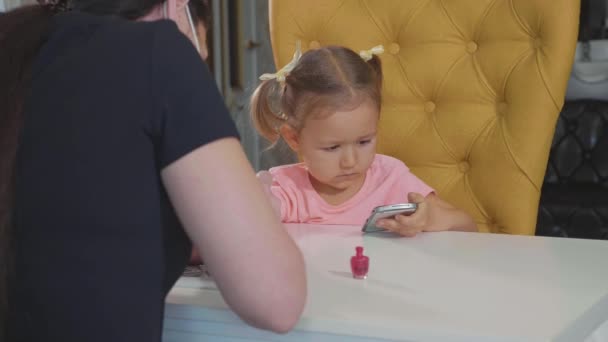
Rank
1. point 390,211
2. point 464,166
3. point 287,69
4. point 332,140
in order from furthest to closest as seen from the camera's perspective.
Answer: point 464,166, point 287,69, point 332,140, point 390,211

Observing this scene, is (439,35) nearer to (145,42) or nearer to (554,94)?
(554,94)

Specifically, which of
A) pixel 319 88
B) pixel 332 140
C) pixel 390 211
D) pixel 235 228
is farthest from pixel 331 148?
pixel 235 228

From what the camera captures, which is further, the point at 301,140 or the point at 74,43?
the point at 301,140

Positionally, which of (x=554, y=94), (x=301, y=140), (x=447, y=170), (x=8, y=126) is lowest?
(x=447, y=170)

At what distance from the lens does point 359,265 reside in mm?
873

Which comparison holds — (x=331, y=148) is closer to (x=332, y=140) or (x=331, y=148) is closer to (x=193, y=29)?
(x=332, y=140)

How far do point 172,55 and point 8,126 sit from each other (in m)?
0.17

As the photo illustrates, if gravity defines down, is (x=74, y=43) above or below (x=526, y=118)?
above

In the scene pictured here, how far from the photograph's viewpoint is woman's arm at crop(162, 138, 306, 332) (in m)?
0.62

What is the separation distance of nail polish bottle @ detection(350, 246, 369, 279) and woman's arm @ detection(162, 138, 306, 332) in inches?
8.8

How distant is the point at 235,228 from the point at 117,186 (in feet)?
0.39

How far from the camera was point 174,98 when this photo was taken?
24.1 inches

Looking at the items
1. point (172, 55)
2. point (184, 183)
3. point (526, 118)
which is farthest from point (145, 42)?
point (526, 118)

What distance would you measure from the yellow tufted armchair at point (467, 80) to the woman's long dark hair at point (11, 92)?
113cm
